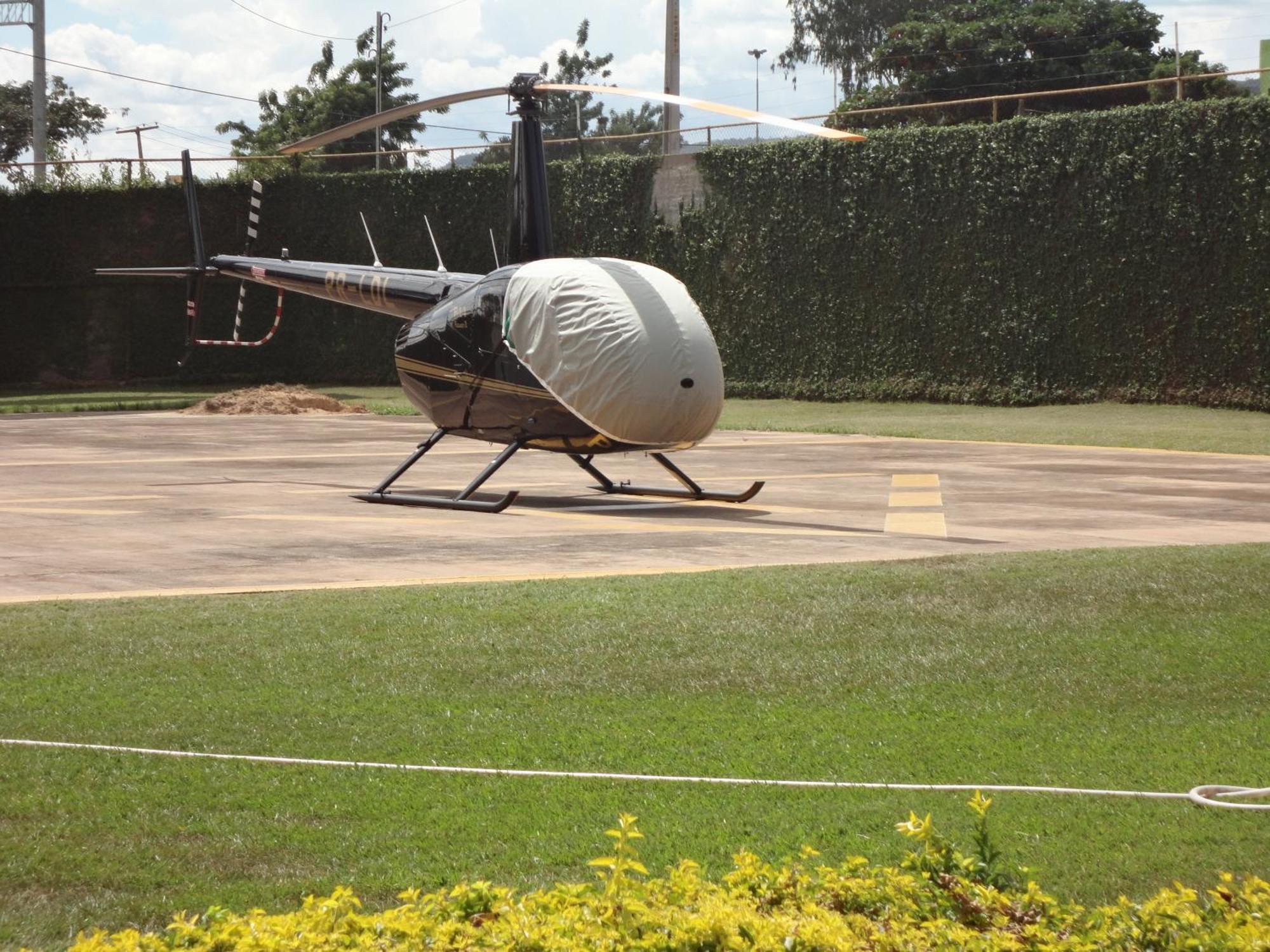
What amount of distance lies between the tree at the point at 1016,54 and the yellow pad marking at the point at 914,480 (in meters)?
39.1

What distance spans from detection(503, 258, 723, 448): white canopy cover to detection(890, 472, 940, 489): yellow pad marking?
2.83 meters

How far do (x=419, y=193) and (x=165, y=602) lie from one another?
2589 centimetres

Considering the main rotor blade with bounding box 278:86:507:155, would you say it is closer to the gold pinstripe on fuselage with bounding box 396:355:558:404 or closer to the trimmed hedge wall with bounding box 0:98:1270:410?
the gold pinstripe on fuselage with bounding box 396:355:558:404

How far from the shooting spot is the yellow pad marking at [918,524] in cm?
1091

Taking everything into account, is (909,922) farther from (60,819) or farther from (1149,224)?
(1149,224)

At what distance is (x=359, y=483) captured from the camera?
1474cm

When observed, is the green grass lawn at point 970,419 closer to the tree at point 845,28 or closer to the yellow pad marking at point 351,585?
the yellow pad marking at point 351,585

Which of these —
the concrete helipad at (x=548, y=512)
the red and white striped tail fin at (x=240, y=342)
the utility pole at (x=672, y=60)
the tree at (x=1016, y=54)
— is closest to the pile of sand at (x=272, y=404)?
the red and white striped tail fin at (x=240, y=342)

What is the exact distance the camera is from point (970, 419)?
23.7m

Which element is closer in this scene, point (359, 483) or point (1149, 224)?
point (359, 483)

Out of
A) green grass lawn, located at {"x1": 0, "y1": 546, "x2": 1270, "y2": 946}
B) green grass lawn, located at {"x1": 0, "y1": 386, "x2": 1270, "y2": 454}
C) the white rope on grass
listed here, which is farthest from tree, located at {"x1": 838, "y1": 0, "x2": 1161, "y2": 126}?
the white rope on grass

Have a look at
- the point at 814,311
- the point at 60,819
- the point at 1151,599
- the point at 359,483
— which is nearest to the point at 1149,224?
the point at 814,311

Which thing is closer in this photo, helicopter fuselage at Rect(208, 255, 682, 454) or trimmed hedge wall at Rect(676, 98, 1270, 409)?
helicopter fuselage at Rect(208, 255, 682, 454)

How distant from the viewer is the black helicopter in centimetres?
1185
